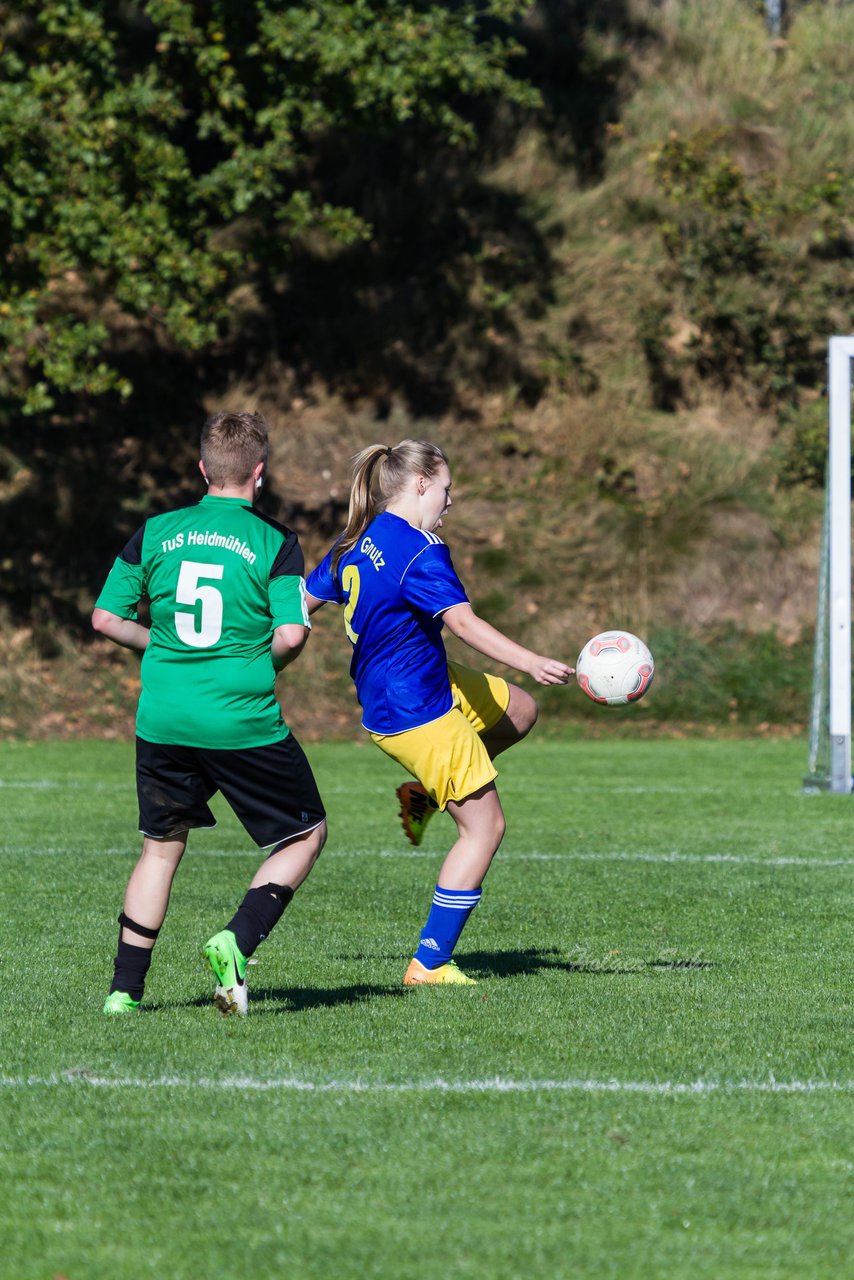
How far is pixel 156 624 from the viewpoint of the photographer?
5.29m

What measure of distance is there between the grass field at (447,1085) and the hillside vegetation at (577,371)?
1113 cm

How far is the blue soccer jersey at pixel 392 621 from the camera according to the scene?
568 cm

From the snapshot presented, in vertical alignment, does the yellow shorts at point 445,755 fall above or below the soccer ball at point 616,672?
below

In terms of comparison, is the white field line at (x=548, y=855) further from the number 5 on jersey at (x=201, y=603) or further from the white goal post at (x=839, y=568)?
the number 5 on jersey at (x=201, y=603)

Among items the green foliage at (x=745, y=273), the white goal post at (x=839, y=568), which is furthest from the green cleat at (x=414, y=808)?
the green foliage at (x=745, y=273)

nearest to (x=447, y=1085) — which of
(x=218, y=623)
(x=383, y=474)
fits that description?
(x=218, y=623)

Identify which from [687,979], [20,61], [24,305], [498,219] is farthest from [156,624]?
[498,219]

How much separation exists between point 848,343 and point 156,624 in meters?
8.54

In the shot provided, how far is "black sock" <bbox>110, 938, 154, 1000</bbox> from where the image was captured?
17.6ft

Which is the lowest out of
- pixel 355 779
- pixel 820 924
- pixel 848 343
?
pixel 355 779

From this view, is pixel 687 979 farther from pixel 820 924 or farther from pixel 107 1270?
pixel 107 1270

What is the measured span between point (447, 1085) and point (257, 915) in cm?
110

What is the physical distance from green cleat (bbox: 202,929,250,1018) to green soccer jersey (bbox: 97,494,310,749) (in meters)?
0.62

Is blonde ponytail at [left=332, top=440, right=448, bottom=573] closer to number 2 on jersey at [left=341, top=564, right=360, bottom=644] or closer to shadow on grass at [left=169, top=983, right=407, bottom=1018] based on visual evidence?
number 2 on jersey at [left=341, top=564, right=360, bottom=644]
